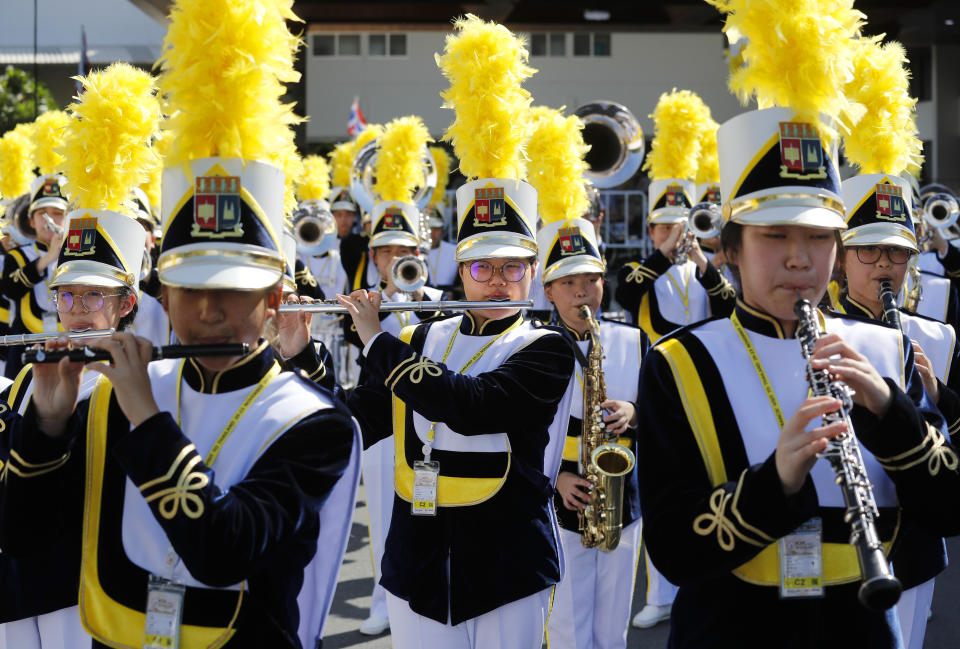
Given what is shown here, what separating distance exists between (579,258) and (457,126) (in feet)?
3.54

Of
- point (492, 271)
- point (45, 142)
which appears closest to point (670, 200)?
point (492, 271)

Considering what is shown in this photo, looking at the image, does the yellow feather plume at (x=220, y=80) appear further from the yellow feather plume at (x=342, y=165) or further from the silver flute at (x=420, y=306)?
the yellow feather plume at (x=342, y=165)

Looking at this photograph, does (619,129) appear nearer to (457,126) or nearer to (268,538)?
(457,126)

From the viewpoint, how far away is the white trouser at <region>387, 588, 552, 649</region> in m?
3.65

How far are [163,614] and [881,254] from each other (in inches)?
132

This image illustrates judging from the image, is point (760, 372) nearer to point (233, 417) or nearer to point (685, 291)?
point (233, 417)

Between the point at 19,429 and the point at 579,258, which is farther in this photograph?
the point at 579,258

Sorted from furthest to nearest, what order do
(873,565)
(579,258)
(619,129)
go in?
(619,129), (579,258), (873,565)

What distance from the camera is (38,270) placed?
7.67 m

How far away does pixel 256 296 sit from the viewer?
2.44m

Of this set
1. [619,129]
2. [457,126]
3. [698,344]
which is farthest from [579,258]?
[619,129]

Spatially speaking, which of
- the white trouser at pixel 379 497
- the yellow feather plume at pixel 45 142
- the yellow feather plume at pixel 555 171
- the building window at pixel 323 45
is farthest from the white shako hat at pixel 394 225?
the building window at pixel 323 45

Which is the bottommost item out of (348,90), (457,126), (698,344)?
(698,344)

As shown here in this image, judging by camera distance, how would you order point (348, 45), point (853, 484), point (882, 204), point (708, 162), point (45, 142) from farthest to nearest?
point (348, 45) < point (708, 162) < point (45, 142) < point (882, 204) < point (853, 484)
